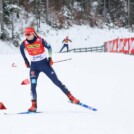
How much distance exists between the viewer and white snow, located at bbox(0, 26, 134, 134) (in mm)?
7051

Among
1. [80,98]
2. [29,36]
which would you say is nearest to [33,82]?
[29,36]

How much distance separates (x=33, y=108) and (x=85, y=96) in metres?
2.76

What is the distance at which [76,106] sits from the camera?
9688mm

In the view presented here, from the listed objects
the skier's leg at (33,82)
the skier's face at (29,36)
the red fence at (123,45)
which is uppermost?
the skier's face at (29,36)

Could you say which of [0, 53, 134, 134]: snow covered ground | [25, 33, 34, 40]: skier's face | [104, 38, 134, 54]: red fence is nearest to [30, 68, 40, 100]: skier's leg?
[0, 53, 134, 134]: snow covered ground

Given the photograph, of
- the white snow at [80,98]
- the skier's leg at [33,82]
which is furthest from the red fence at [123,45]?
the skier's leg at [33,82]

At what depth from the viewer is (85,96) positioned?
1123 centimetres

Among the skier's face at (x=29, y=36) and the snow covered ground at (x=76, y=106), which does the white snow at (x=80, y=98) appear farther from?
the skier's face at (x=29, y=36)

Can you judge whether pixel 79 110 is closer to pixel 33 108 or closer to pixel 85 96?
pixel 33 108

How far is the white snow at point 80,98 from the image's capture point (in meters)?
7.05

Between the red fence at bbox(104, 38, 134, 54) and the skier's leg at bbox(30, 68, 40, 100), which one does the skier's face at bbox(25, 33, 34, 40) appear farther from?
the red fence at bbox(104, 38, 134, 54)

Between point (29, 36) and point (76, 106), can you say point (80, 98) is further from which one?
point (29, 36)

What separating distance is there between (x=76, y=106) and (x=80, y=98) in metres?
1.28

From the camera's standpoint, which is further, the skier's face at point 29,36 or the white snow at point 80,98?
the skier's face at point 29,36
